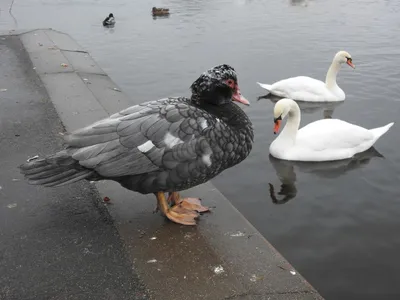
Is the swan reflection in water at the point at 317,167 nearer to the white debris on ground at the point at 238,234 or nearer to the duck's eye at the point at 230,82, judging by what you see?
the white debris on ground at the point at 238,234

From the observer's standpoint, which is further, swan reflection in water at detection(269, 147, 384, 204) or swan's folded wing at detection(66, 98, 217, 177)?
swan reflection in water at detection(269, 147, 384, 204)

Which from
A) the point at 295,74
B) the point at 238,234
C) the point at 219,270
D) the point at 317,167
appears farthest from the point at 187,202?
the point at 295,74

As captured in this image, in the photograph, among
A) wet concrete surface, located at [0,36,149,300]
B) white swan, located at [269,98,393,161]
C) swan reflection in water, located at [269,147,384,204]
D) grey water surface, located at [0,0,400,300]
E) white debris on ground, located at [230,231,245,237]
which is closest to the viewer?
wet concrete surface, located at [0,36,149,300]

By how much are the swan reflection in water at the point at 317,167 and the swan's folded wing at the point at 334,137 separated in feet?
0.73

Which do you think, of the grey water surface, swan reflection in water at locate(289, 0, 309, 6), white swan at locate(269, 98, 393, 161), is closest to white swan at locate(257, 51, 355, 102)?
the grey water surface

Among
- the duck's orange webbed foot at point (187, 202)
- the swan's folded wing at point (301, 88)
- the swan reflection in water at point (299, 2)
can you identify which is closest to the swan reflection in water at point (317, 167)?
the duck's orange webbed foot at point (187, 202)

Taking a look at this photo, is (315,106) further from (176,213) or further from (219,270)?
(219,270)

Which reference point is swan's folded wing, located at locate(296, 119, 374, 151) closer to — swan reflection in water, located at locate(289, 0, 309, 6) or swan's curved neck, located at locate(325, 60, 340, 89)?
swan's curved neck, located at locate(325, 60, 340, 89)

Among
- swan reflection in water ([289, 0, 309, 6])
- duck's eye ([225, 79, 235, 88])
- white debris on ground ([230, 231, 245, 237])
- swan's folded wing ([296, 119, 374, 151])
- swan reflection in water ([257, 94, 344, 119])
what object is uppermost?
duck's eye ([225, 79, 235, 88])

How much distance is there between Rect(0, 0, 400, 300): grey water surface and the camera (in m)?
4.84

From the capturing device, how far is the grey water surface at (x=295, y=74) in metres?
4.84

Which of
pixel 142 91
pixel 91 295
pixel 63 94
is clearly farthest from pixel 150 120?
pixel 142 91

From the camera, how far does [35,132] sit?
17.7 ft

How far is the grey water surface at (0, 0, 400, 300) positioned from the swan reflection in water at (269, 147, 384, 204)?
0.03m
